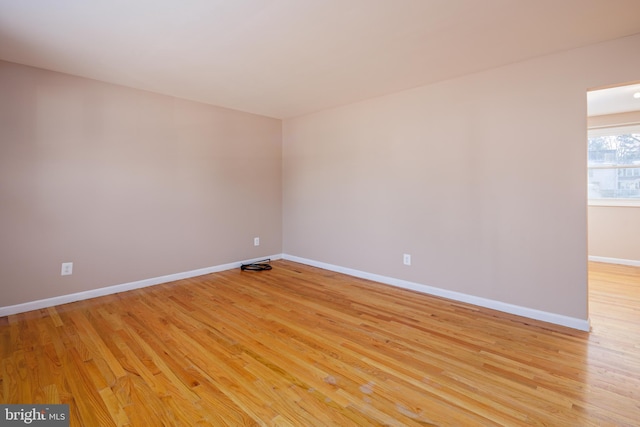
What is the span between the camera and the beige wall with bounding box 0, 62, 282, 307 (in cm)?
279

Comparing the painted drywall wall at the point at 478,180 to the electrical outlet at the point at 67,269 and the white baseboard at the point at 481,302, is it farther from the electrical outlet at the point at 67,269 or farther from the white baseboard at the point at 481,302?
the electrical outlet at the point at 67,269

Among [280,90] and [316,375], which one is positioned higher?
[280,90]

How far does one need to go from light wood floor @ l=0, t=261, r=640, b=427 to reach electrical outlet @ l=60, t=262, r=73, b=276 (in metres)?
0.32

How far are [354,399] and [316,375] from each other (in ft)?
0.99

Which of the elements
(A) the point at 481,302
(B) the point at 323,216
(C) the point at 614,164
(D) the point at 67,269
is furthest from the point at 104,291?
(C) the point at 614,164

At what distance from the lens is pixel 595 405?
1.59 m

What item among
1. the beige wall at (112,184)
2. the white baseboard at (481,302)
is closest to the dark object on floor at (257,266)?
the beige wall at (112,184)

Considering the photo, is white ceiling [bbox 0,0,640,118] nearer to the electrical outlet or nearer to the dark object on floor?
the electrical outlet

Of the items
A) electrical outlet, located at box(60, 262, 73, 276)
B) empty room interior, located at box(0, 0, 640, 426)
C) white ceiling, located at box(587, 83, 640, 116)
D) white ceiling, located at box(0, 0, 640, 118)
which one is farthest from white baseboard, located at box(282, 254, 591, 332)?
electrical outlet, located at box(60, 262, 73, 276)

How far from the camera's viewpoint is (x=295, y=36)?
90.0 inches

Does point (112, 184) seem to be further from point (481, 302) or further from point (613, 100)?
point (613, 100)

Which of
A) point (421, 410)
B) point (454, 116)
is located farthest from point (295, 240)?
point (421, 410)

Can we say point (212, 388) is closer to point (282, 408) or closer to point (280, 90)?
point (282, 408)

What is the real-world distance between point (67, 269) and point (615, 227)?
7.23 metres
